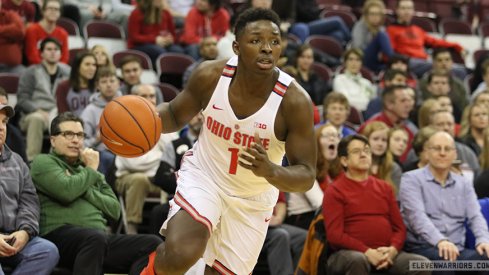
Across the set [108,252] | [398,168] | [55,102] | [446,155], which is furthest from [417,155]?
[55,102]

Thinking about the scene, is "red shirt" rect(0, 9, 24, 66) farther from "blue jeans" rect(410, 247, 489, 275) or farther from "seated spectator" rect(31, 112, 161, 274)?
"blue jeans" rect(410, 247, 489, 275)

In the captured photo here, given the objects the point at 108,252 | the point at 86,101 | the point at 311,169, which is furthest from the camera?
the point at 86,101

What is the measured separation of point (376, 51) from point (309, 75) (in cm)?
191

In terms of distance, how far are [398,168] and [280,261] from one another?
5.35 ft

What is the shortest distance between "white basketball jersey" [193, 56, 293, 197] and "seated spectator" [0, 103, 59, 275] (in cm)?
148

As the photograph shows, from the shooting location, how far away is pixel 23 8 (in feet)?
31.8

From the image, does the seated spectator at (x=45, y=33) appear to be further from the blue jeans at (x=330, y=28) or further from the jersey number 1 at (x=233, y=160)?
the jersey number 1 at (x=233, y=160)

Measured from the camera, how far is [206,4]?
35.1 feet

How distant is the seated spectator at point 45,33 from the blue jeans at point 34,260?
3878mm

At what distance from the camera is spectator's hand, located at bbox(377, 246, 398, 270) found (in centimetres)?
645

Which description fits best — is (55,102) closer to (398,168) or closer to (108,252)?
(108,252)

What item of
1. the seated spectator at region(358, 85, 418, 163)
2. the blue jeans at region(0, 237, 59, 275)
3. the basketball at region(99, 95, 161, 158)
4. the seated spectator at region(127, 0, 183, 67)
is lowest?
the blue jeans at region(0, 237, 59, 275)

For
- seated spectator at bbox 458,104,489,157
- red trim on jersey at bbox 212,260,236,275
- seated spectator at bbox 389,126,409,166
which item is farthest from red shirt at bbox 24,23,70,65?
red trim on jersey at bbox 212,260,236,275

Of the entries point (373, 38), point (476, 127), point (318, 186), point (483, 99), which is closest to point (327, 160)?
point (318, 186)
